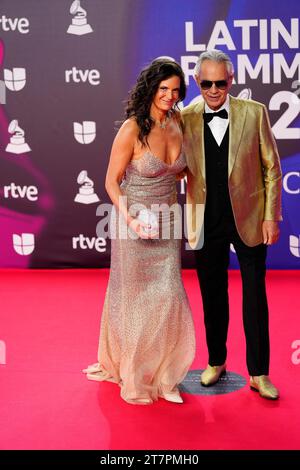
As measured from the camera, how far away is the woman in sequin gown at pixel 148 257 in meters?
3.17

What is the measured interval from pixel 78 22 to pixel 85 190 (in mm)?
1362

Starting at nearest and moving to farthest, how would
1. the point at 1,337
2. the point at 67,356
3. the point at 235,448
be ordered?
the point at 235,448 → the point at 67,356 → the point at 1,337

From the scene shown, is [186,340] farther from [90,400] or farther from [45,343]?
[45,343]

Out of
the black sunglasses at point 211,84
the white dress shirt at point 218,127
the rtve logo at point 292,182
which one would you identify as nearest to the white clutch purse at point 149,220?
the white dress shirt at point 218,127

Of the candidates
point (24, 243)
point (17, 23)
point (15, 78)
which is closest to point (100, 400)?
point (24, 243)

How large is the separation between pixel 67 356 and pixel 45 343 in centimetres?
28

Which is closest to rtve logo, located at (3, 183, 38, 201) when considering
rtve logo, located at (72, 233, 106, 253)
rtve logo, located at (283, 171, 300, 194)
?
rtve logo, located at (72, 233, 106, 253)

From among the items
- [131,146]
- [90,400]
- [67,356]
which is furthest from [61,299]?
[131,146]

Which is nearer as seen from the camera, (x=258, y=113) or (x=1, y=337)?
(x=258, y=113)

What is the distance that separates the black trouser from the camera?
3.32m

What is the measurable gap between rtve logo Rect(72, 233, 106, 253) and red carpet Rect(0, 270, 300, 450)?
939 mm

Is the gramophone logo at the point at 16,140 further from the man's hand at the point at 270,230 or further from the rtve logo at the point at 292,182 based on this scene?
the man's hand at the point at 270,230

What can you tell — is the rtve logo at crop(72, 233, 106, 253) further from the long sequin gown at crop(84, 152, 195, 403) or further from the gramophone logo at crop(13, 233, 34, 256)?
the long sequin gown at crop(84, 152, 195, 403)

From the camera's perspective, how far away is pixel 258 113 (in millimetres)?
3188
